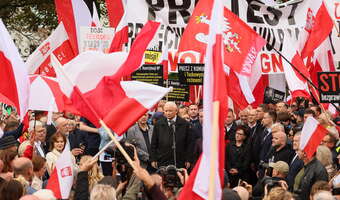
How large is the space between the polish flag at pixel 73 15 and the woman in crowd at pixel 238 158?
20.5 ft

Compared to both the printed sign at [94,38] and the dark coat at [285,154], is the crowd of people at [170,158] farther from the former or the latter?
the printed sign at [94,38]

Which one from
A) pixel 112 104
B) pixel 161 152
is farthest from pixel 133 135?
pixel 112 104

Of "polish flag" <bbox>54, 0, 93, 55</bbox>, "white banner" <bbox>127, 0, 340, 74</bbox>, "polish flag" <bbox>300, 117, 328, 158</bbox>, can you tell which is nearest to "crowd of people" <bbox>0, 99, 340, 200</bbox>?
"polish flag" <bbox>300, 117, 328, 158</bbox>

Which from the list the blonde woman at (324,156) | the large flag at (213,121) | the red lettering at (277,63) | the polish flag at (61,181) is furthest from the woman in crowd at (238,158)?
the large flag at (213,121)

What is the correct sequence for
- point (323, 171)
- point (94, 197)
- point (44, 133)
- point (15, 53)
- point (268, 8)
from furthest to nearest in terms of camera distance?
point (268, 8) → point (44, 133) → point (15, 53) → point (323, 171) → point (94, 197)

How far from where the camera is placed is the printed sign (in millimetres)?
18562

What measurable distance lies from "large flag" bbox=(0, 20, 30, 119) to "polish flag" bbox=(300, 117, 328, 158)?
3273mm

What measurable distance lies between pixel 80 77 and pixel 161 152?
16.9 feet

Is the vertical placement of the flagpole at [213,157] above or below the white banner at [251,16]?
below

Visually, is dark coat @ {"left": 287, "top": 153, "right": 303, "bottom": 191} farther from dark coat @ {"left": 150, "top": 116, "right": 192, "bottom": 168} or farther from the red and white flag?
the red and white flag

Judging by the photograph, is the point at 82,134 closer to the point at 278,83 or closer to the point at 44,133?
the point at 44,133

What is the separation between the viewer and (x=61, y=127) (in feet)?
48.9

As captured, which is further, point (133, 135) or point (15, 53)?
point (133, 135)

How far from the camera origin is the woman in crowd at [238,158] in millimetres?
14281
